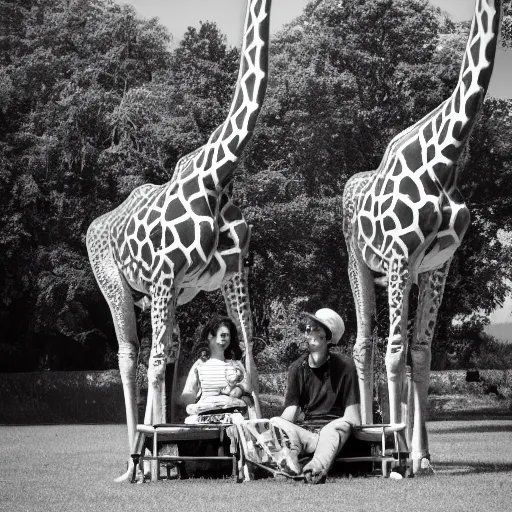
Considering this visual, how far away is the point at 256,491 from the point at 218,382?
2.10 m

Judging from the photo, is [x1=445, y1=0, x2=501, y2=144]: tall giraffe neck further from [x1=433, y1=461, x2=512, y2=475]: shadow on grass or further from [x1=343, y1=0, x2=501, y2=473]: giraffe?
[x1=433, y1=461, x2=512, y2=475]: shadow on grass

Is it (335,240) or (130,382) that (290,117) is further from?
(130,382)

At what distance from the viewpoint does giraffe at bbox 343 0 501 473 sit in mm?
11938

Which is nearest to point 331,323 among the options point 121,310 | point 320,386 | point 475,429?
point 320,386

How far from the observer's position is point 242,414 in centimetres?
1156

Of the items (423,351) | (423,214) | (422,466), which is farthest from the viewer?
(423,351)

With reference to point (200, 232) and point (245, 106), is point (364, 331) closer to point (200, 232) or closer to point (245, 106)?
point (200, 232)

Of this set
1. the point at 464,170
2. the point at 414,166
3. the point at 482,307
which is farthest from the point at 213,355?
the point at 482,307

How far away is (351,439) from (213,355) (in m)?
1.92

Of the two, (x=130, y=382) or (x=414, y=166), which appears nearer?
(x=414, y=166)

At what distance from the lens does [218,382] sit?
1159cm

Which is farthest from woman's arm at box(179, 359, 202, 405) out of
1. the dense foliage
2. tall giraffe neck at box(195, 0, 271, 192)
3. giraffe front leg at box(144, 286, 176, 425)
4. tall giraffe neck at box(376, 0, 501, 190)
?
the dense foliage

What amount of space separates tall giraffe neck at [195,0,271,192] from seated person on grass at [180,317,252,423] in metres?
1.90

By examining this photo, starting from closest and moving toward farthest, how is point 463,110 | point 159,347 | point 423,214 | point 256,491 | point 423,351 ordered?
point 256,491
point 423,214
point 463,110
point 423,351
point 159,347
